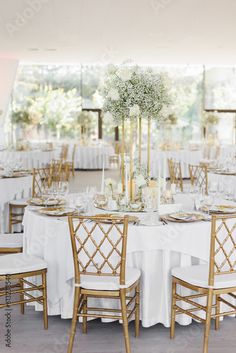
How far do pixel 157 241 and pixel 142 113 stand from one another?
1210mm

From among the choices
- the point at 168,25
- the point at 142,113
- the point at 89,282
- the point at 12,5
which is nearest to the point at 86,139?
the point at 168,25

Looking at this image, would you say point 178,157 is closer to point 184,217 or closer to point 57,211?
point 57,211

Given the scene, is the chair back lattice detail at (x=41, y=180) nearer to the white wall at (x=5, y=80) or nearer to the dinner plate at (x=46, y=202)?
the dinner plate at (x=46, y=202)

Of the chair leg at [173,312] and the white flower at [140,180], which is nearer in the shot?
the chair leg at [173,312]

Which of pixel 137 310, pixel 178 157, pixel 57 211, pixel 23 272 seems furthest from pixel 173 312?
pixel 178 157

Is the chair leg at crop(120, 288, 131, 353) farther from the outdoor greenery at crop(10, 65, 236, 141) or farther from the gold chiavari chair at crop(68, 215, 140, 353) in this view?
the outdoor greenery at crop(10, 65, 236, 141)

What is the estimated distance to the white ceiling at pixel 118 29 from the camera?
793 cm

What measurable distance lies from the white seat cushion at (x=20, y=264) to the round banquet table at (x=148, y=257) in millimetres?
196

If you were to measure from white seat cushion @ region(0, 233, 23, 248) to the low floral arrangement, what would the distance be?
1.45 m

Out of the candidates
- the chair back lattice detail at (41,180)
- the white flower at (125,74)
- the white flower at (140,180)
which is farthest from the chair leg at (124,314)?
the chair back lattice detail at (41,180)

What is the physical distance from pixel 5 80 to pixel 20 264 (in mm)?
12128

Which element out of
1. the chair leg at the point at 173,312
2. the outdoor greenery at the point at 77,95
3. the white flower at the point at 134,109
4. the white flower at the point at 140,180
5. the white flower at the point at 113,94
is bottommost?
the chair leg at the point at 173,312

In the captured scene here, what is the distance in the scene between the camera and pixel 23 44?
12.2m

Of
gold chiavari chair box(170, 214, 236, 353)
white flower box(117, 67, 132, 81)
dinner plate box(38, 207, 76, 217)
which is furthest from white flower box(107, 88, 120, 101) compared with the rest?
gold chiavari chair box(170, 214, 236, 353)
